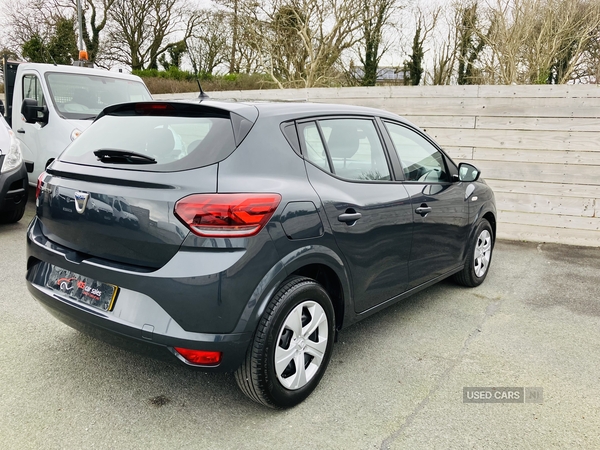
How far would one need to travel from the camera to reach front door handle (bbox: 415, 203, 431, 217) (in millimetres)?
3639

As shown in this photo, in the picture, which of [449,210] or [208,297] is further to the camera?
[449,210]

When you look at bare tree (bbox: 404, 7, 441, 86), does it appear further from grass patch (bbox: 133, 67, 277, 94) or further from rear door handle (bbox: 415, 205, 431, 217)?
rear door handle (bbox: 415, 205, 431, 217)

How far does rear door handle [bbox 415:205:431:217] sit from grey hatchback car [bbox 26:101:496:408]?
0.30 meters

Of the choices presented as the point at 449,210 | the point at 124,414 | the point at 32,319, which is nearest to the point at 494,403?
the point at 449,210

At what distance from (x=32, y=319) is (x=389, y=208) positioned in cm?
270

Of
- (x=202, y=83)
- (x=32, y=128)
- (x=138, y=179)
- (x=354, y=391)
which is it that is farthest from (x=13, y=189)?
(x=202, y=83)

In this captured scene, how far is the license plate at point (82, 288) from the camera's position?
8.18 ft

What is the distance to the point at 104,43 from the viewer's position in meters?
32.4

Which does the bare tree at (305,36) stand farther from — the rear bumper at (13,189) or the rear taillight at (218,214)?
the rear taillight at (218,214)

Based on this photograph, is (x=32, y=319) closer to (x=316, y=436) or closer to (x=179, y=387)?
(x=179, y=387)

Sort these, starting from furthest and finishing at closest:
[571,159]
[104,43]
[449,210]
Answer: [104,43]
[571,159]
[449,210]

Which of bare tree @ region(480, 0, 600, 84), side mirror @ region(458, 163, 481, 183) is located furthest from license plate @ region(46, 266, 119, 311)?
bare tree @ region(480, 0, 600, 84)

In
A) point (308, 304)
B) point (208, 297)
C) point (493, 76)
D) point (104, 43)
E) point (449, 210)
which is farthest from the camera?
point (104, 43)

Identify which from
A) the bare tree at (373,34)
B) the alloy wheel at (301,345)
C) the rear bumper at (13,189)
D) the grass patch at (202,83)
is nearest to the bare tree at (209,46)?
the grass patch at (202,83)
